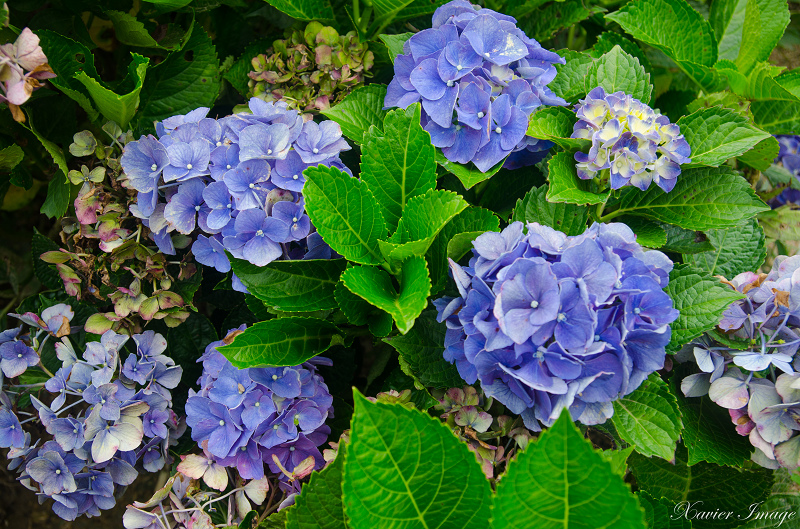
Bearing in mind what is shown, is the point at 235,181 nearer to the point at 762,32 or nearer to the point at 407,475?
the point at 407,475

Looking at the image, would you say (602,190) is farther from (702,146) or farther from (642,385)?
(642,385)

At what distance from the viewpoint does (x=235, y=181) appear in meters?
1.22

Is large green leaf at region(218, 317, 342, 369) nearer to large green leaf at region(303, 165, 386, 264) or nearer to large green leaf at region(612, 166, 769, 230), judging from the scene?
large green leaf at region(303, 165, 386, 264)

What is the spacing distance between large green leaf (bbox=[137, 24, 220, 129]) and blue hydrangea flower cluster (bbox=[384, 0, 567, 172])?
1.98ft

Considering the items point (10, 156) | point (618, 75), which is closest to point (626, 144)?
point (618, 75)

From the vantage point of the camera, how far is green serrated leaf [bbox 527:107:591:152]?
129 cm

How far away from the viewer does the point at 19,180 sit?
5.41 feet

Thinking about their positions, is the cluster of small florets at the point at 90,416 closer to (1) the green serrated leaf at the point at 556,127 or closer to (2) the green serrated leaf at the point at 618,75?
(1) the green serrated leaf at the point at 556,127

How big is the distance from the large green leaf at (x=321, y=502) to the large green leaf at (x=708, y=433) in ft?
2.57

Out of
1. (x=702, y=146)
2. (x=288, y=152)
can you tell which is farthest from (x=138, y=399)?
(x=702, y=146)

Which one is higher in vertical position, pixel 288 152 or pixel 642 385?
pixel 288 152

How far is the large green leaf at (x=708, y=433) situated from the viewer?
133 centimetres

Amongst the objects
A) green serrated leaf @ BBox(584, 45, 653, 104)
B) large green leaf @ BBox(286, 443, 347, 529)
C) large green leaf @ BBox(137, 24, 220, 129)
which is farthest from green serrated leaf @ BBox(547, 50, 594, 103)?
large green leaf @ BBox(286, 443, 347, 529)

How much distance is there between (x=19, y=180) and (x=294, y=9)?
891mm
